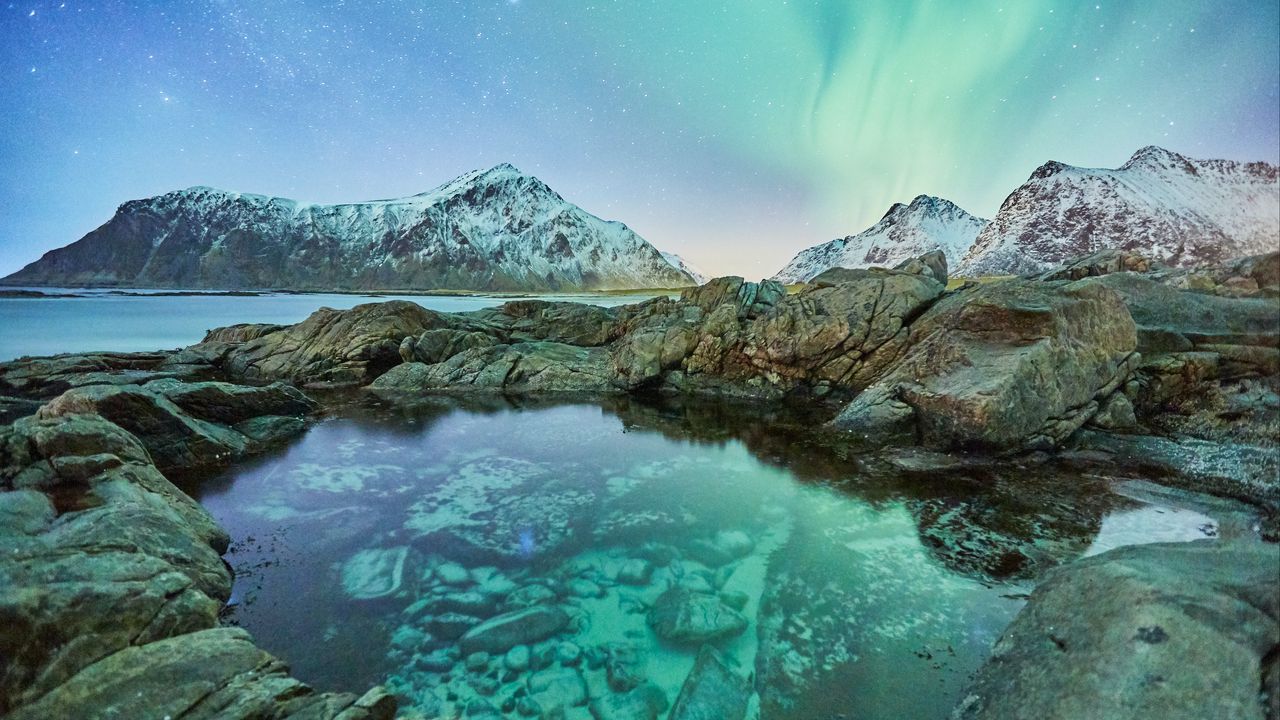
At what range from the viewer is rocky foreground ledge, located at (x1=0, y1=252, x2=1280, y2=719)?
480 cm

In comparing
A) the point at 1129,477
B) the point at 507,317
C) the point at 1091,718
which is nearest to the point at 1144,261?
the point at 1129,477

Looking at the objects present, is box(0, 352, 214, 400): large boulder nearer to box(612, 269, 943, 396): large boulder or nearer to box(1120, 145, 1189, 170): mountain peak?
box(612, 269, 943, 396): large boulder

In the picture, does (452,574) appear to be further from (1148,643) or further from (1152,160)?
(1152,160)

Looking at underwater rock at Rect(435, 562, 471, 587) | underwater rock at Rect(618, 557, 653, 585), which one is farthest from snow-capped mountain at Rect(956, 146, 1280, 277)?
underwater rock at Rect(435, 562, 471, 587)

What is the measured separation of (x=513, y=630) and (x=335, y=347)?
1296 inches

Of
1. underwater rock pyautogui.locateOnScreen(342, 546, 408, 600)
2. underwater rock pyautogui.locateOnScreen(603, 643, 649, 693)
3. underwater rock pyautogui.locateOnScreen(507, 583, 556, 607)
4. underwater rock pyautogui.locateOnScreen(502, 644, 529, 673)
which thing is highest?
underwater rock pyautogui.locateOnScreen(342, 546, 408, 600)

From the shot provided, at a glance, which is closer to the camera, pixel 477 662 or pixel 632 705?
pixel 632 705

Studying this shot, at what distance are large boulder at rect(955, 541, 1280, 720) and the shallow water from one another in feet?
4.62

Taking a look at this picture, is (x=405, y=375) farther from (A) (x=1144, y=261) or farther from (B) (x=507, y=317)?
(A) (x=1144, y=261)

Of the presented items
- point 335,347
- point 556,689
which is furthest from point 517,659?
point 335,347

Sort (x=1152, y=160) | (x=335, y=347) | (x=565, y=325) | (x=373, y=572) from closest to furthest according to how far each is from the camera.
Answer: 1. (x=373, y=572)
2. (x=335, y=347)
3. (x=565, y=325)
4. (x=1152, y=160)

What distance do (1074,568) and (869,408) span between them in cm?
1257

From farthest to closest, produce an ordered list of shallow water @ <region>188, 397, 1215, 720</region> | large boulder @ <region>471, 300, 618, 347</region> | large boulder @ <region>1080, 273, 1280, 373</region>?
large boulder @ <region>471, 300, 618, 347</region>, large boulder @ <region>1080, 273, 1280, 373</region>, shallow water @ <region>188, 397, 1215, 720</region>

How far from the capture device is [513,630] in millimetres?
8016
